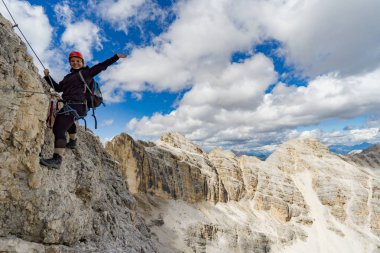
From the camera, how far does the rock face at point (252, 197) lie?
62125mm

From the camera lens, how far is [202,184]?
7562 cm

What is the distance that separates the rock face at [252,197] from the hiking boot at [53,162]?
4524 centimetres

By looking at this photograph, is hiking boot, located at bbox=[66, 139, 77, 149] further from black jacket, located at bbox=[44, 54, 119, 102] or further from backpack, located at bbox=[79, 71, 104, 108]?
black jacket, located at bbox=[44, 54, 119, 102]

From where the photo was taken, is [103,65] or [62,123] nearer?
[62,123]

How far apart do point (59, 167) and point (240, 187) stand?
80.1 metres

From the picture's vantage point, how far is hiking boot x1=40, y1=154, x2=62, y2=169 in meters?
9.22

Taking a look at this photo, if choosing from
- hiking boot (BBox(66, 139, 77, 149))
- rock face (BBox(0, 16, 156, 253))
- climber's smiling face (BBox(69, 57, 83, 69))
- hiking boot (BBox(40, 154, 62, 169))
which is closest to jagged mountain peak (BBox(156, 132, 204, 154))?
hiking boot (BBox(66, 139, 77, 149))

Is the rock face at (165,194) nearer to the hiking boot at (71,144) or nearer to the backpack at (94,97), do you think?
the hiking boot at (71,144)

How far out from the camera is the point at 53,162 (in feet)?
31.3

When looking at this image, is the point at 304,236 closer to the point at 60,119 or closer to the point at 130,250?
the point at 130,250

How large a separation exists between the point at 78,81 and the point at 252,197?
270ft

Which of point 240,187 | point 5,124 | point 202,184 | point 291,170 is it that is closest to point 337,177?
point 291,170

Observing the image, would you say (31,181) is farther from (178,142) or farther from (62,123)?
(178,142)

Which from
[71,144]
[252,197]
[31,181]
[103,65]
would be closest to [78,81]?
[103,65]
